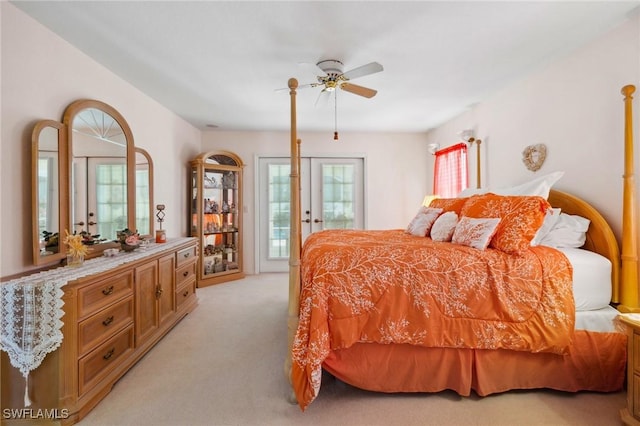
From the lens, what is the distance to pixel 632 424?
1.52 metres

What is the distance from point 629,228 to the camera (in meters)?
1.87

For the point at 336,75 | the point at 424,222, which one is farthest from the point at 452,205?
the point at 336,75

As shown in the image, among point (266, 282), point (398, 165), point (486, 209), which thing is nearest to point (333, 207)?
point (398, 165)

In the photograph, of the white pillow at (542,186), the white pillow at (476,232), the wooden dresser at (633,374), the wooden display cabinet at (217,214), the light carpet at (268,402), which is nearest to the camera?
the wooden dresser at (633,374)

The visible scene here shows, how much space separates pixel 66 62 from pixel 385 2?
7.49 ft

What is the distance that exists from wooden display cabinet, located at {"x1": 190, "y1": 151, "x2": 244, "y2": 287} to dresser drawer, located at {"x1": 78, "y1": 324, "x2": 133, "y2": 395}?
2207 mm

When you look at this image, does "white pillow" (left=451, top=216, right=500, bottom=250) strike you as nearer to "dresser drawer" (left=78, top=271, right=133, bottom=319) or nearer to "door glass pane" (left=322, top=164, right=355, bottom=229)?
"dresser drawer" (left=78, top=271, right=133, bottom=319)

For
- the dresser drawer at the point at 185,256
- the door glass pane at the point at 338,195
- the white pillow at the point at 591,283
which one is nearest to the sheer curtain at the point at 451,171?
the door glass pane at the point at 338,195

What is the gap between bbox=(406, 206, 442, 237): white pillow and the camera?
288 centimetres

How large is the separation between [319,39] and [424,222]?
1850 millimetres

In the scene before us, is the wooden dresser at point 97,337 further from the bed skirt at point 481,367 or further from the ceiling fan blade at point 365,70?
the ceiling fan blade at point 365,70

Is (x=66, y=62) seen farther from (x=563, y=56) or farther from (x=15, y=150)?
(x=563, y=56)

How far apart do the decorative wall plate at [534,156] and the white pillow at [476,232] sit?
3.47 feet

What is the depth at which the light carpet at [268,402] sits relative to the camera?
166cm
